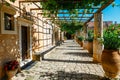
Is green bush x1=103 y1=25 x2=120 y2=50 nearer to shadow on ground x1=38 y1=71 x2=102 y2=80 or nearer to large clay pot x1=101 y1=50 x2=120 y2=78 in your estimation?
large clay pot x1=101 y1=50 x2=120 y2=78

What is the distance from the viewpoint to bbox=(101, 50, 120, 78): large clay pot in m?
5.23

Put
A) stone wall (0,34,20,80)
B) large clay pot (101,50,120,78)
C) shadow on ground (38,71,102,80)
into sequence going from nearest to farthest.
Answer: large clay pot (101,50,120,78) → stone wall (0,34,20,80) → shadow on ground (38,71,102,80)

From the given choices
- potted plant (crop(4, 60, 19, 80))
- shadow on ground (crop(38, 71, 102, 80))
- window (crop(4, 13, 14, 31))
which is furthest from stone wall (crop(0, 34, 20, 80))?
shadow on ground (crop(38, 71, 102, 80))

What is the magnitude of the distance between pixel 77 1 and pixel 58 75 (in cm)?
293

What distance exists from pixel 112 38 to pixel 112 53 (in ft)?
1.73

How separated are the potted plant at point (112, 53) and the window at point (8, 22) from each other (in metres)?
3.48

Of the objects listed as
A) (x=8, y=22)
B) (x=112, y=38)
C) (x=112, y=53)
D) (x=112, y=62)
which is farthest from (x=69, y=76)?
(x=8, y=22)

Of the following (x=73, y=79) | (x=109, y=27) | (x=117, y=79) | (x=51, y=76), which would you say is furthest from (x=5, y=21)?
(x=117, y=79)

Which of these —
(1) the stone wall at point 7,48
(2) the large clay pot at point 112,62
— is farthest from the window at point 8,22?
(2) the large clay pot at point 112,62

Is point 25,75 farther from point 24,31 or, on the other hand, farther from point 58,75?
point 24,31

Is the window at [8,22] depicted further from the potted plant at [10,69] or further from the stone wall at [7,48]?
the potted plant at [10,69]

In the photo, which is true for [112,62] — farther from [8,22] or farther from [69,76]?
[8,22]

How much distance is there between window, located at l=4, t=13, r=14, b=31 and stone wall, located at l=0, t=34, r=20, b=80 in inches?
12.9

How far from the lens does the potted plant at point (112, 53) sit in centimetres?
525
